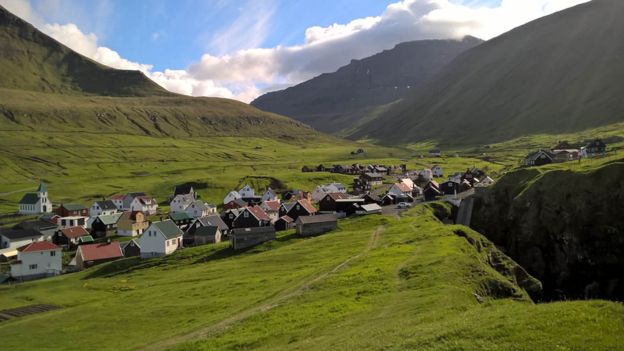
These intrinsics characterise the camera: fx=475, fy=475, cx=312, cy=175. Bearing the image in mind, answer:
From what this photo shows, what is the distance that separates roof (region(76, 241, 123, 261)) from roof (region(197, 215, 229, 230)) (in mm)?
18626

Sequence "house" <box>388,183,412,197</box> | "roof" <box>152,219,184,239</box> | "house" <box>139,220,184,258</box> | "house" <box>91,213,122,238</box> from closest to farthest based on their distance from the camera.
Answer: "house" <box>139,220,184,258</box>
"roof" <box>152,219,184,239</box>
"house" <box>91,213,122,238</box>
"house" <box>388,183,412,197</box>

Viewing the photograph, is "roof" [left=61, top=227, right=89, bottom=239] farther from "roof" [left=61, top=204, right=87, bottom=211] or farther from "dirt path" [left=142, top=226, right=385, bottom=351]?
"dirt path" [left=142, top=226, right=385, bottom=351]

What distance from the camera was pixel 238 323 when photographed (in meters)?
41.3

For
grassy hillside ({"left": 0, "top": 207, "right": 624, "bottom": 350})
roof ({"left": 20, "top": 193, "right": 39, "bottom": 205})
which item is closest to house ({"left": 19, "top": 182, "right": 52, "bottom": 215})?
roof ({"left": 20, "top": 193, "right": 39, "bottom": 205})

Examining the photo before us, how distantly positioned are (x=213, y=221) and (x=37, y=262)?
120 feet

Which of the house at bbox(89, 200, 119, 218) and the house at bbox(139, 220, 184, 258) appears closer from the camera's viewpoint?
the house at bbox(139, 220, 184, 258)

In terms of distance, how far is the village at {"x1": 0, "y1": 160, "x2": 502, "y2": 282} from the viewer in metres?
95.8

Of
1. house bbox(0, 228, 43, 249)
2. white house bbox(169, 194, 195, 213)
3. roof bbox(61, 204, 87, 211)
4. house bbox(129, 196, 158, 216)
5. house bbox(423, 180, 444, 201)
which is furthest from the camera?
white house bbox(169, 194, 195, 213)

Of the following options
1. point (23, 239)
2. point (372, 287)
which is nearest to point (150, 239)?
point (23, 239)

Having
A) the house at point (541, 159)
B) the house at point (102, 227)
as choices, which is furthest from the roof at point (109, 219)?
the house at point (541, 159)

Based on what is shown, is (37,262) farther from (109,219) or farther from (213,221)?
(213,221)

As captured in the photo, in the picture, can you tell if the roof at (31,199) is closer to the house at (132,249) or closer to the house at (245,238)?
the house at (132,249)

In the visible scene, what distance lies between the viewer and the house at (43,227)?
12438cm

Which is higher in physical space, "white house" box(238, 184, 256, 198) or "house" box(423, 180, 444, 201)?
"white house" box(238, 184, 256, 198)
